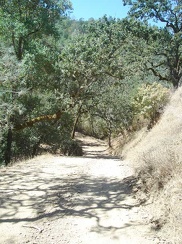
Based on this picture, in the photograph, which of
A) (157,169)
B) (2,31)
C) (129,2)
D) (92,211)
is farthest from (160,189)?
(129,2)

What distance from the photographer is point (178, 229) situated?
4.28m

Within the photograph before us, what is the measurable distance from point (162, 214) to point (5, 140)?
12765 mm

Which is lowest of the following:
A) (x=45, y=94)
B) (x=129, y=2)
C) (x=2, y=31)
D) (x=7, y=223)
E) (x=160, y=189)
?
(x=7, y=223)

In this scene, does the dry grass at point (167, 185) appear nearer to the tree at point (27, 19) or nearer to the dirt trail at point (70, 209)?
the dirt trail at point (70, 209)

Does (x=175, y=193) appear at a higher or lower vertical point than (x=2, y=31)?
lower

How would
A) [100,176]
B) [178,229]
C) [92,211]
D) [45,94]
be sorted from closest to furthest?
1. [178,229]
2. [92,211]
3. [100,176]
4. [45,94]

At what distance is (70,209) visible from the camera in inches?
222

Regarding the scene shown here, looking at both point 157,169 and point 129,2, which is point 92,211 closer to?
point 157,169

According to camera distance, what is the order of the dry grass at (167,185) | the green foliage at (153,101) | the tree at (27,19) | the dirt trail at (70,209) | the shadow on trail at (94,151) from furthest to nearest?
the shadow on trail at (94,151), the green foliage at (153,101), the tree at (27,19), the dirt trail at (70,209), the dry grass at (167,185)

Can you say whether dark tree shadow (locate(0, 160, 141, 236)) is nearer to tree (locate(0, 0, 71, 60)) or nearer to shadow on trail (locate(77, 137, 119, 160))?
→ tree (locate(0, 0, 71, 60))

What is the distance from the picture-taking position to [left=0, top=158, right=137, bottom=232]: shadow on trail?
5.45 metres

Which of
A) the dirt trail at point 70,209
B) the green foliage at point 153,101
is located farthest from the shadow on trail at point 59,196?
the green foliage at point 153,101

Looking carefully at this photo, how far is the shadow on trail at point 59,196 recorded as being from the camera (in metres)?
5.45

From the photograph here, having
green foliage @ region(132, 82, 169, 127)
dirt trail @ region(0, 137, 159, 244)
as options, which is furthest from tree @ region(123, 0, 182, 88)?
dirt trail @ region(0, 137, 159, 244)
